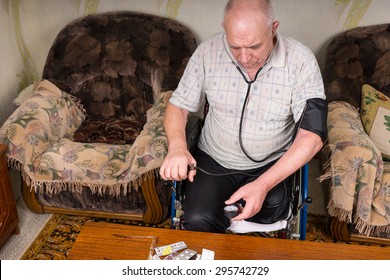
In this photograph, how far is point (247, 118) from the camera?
5.53 ft

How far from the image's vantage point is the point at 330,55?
241 centimetres

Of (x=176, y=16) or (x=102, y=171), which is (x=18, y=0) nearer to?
(x=176, y=16)

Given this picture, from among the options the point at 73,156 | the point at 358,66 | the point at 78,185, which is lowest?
the point at 78,185

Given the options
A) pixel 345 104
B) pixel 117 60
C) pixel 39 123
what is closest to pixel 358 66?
pixel 345 104

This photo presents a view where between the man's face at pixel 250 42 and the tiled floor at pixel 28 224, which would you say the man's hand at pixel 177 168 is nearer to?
the man's face at pixel 250 42

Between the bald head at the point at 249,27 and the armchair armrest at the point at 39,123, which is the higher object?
the bald head at the point at 249,27

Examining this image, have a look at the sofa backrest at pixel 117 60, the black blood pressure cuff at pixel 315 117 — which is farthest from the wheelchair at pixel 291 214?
the sofa backrest at pixel 117 60

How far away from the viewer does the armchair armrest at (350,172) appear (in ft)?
6.15

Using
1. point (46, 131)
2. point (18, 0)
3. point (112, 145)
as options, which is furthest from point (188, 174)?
point (18, 0)

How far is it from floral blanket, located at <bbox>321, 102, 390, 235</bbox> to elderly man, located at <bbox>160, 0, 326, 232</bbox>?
314 millimetres

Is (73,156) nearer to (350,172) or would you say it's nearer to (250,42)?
(250,42)

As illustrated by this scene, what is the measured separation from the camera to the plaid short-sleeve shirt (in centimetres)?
162

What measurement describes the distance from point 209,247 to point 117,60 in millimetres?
1471

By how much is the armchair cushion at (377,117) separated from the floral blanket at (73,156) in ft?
3.51
